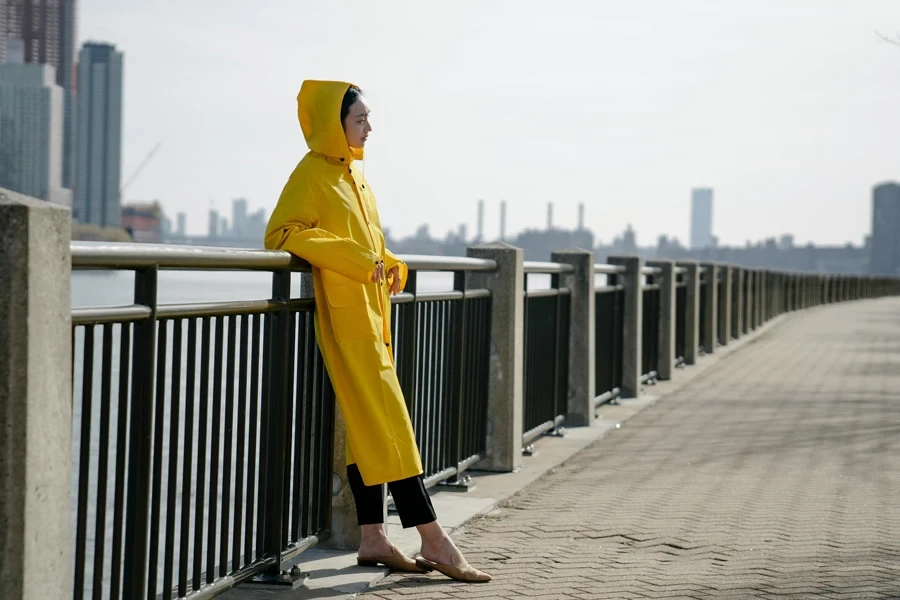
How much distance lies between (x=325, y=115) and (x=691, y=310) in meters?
12.6

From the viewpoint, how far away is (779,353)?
20.2m

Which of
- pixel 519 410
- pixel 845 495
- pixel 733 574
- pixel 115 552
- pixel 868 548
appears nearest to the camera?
pixel 115 552

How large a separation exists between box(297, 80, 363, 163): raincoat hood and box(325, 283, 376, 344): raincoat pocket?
1.65 ft

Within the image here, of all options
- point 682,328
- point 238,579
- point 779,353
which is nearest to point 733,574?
point 238,579

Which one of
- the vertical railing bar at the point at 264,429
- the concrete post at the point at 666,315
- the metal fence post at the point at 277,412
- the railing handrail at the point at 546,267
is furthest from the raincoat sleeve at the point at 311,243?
the concrete post at the point at 666,315

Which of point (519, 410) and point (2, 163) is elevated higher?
point (2, 163)

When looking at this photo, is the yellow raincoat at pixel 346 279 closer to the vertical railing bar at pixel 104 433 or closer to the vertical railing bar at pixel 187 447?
the vertical railing bar at pixel 187 447

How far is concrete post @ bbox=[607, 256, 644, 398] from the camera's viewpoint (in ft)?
41.4

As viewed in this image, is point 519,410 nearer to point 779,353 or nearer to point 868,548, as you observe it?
point 868,548

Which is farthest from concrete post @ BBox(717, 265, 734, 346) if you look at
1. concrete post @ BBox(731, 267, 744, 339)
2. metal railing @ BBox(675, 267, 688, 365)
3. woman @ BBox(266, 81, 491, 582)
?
woman @ BBox(266, 81, 491, 582)

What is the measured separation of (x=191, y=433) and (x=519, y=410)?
13.9 ft

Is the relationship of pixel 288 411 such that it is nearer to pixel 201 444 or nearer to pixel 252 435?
pixel 252 435

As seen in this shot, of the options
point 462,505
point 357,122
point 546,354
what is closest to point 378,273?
point 357,122

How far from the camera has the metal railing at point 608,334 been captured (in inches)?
453
